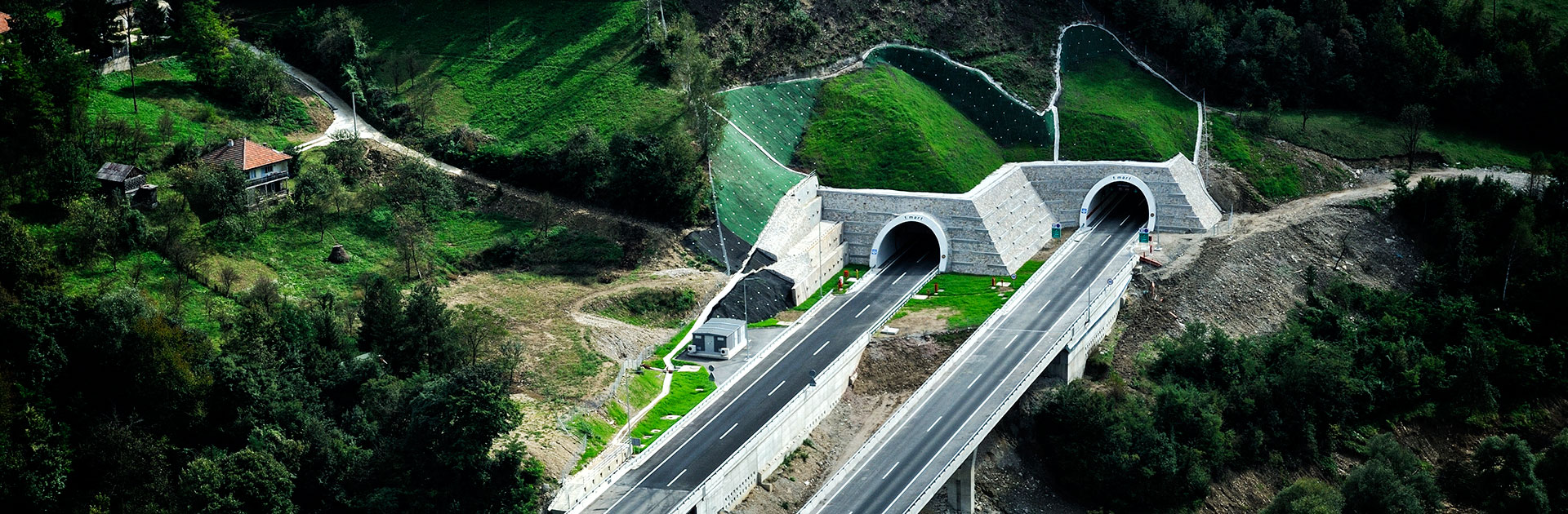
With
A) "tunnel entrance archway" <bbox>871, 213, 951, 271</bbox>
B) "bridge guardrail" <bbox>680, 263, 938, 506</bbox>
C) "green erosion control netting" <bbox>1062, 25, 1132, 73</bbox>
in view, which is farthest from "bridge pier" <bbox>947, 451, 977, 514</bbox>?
"green erosion control netting" <bbox>1062, 25, 1132, 73</bbox>

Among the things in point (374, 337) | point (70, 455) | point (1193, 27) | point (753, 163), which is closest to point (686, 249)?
point (753, 163)

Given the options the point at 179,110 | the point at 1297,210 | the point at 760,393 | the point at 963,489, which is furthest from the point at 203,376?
the point at 1297,210

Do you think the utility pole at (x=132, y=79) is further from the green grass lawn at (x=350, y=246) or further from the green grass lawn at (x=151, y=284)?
the green grass lawn at (x=151, y=284)

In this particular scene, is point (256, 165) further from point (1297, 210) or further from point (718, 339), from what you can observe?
point (1297, 210)

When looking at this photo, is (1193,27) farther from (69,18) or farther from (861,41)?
(69,18)

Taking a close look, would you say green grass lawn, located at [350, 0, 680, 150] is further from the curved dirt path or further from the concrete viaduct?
the curved dirt path

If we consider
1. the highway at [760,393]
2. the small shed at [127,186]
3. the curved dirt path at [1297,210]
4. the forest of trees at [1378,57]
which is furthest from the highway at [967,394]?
the small shed at [127,186]
